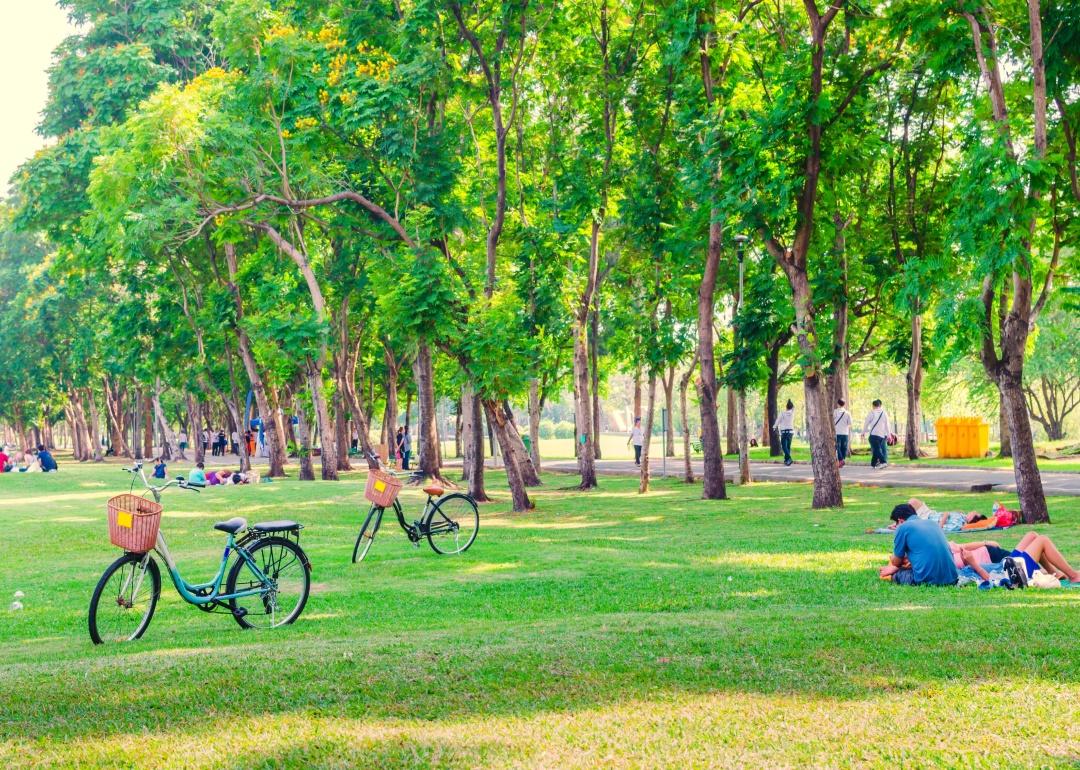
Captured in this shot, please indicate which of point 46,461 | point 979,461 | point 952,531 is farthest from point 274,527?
point 46,461

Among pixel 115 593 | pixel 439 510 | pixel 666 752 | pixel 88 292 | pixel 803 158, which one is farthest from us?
pixel 88 292

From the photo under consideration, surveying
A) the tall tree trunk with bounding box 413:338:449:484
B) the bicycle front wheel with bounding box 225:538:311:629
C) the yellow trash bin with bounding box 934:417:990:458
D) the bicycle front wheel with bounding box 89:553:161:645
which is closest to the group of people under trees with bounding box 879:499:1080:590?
the bicycle front wheel with bounding box 225:538:311:629

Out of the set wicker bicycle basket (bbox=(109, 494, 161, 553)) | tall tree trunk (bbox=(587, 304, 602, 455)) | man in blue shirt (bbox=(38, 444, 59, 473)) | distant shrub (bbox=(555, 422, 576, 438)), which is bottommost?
wicker bicycle basket (bbox=(109, 494, 161, 553))

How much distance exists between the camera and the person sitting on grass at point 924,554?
39.2ft

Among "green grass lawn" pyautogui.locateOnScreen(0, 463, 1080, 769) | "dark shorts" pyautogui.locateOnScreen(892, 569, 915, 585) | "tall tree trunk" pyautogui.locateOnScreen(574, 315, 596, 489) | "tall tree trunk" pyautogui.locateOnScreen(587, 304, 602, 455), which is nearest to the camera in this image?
"green grass lawn" pyautogui.locateOnScreen(0, 463, 1080, 769)

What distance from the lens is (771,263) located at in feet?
99.7

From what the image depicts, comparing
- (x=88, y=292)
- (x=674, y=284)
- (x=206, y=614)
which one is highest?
(x=88, y=292)

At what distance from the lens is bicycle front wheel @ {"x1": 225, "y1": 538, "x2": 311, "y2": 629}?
1030cm

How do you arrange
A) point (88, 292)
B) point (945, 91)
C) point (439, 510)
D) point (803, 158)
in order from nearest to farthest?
point (439, 510) < point (803, 158) < point (945, 91) < point (88, 292)

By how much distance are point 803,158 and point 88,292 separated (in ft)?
138

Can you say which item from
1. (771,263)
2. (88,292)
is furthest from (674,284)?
(88,292)

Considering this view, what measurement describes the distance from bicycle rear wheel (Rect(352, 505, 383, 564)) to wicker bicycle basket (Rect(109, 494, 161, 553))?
20.3 feet

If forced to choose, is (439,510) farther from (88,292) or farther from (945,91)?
(88,292)

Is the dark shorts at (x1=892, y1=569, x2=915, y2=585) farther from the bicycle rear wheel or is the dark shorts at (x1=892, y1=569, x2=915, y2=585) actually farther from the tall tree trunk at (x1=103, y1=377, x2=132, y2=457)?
the tall tree trunk at (x1=103, y1=377, x2=132, y2=457)
